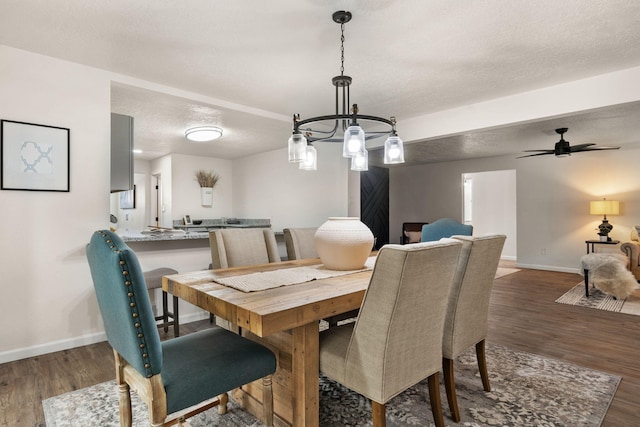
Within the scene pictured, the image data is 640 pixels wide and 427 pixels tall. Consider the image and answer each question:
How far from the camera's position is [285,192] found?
5637mm

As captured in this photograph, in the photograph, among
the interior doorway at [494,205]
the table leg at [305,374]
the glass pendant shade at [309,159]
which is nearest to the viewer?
the table leg at [305,374]

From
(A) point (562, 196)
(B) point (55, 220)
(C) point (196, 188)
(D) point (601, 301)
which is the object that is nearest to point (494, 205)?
(A) point (562, 196)

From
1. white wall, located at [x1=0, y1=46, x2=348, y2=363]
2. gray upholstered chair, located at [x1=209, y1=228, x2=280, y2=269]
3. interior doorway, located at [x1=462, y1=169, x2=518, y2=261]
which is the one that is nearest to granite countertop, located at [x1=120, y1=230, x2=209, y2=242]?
white wall, located at [x1=0, y1=46, x2=348, y2=363]

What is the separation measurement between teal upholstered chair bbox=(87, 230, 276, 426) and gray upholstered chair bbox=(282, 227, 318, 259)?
4.36 feet

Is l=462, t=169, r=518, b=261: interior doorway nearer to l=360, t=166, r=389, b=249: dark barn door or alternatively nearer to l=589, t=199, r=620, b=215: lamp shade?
l=360, t=166, r=389, b=249: dark barn door

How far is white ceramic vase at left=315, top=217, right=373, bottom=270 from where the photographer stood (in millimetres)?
2059

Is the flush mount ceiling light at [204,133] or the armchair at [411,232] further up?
the flush mount ceiling light at [204,133]

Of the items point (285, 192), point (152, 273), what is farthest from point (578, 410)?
point (285, 192)

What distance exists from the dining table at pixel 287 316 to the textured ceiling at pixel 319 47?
5.07ft

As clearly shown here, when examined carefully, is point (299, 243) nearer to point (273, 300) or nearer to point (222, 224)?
point (273, 300)

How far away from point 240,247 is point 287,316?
57.0 inches

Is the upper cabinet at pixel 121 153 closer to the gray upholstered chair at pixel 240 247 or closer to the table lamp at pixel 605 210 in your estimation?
the gray upholstered chair at pixel 240 247

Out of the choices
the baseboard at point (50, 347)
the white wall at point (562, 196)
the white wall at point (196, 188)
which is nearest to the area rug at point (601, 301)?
the white wall at point (562, 196)

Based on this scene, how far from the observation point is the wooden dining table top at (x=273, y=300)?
4.18 feet
